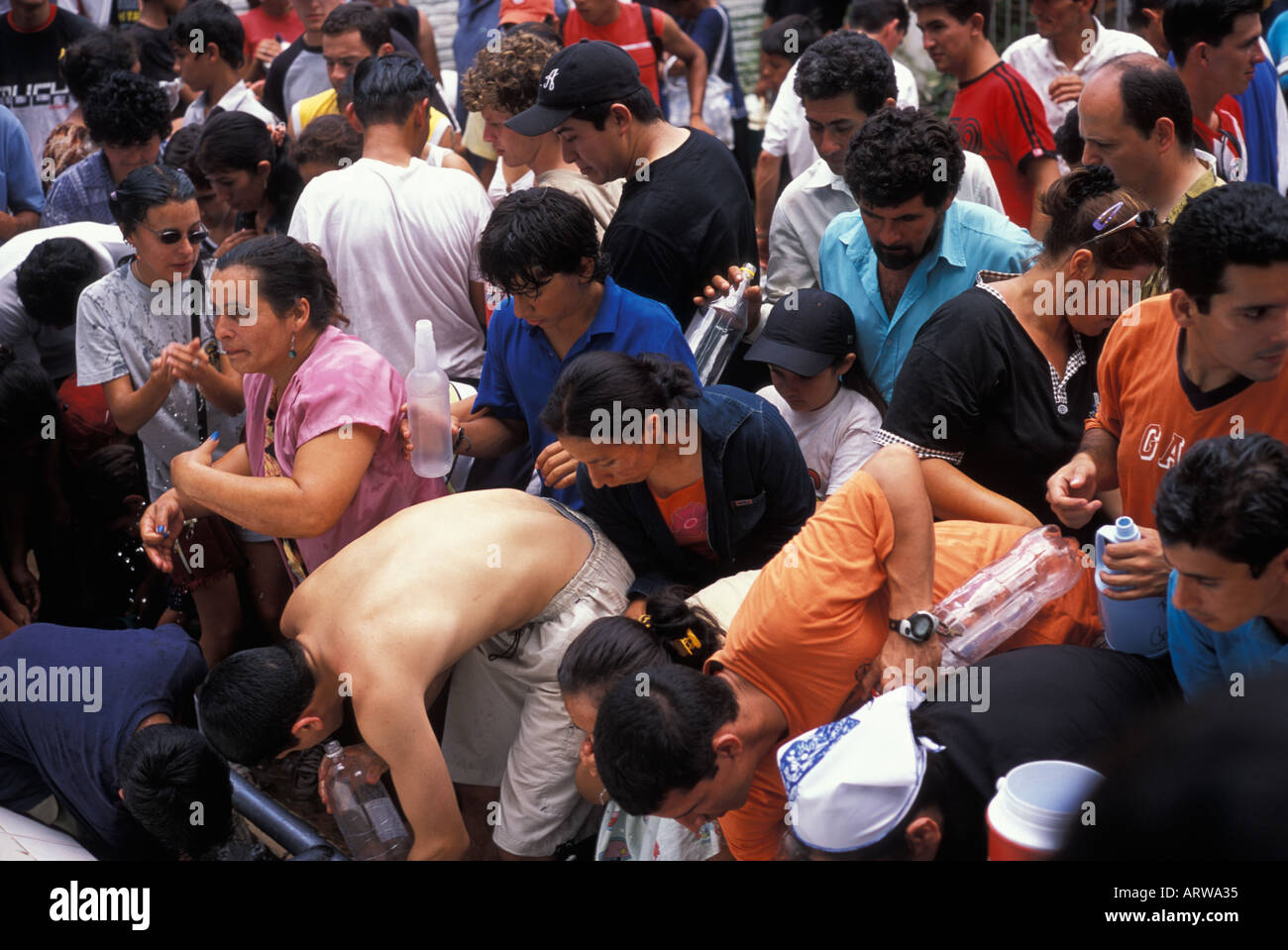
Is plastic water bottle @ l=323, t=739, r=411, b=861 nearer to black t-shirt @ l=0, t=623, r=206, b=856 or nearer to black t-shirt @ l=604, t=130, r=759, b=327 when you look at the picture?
black t-shirt @ l=0, t=623, r=206, b=856

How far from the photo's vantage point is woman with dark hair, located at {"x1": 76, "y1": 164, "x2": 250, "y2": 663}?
3.53 m

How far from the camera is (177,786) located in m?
2.81

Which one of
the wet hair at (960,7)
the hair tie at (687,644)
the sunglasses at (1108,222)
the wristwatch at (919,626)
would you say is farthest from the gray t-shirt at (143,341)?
the wet hair at (960,7)

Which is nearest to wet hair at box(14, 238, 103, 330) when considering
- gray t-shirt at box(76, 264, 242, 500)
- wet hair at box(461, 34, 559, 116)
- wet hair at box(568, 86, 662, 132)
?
gray t-shirt at box(76, 264, 242, 500)

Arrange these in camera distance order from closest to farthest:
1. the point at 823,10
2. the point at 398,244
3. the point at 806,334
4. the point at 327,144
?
the point at 806,334, the point at 398,244, the point at 327,144, the point at 823,10

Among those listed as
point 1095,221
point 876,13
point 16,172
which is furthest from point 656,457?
point 16,172

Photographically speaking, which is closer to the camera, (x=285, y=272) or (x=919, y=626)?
(x=919, y=626)

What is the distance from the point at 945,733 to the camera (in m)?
2.15

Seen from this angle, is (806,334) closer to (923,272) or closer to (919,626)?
(923,272)

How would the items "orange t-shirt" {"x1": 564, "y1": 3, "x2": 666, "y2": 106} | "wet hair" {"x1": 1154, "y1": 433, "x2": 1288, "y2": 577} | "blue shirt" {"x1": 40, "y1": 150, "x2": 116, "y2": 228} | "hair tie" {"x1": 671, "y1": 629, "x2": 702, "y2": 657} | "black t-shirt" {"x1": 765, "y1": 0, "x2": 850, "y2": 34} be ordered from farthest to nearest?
"black t-shirt" {"x1": 765, "y1": 0, "x2": 850, "y2": 34} → "orange t-shirt" {"x1": 564, "y1": 3, "x2": 666, "y2": 106} → "blue shirt" {"x1": 40, "y1": 150, "x2": 116, "y2": 228} → "hair tie" {"x1": 671, "y1": 629, "x2": 702, "y2": 657} → "wet hair" {"x1": 1154, "y1": 433, "x2": 1288, "y2": 577}

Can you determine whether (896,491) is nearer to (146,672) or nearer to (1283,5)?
(146,672)

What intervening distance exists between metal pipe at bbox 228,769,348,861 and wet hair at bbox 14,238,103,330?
1808 mm

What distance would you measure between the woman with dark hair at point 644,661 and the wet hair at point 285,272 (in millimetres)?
1105

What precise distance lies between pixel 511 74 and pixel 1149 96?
1.93 m
